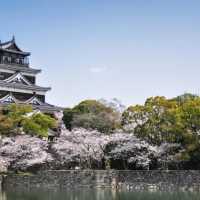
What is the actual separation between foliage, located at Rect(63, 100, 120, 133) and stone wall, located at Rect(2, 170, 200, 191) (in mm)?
9099

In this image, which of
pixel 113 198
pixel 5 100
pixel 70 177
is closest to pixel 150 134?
pixel 70 177

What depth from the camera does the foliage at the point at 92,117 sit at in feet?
126

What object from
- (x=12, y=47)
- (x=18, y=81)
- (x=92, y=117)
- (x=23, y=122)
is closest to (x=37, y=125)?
(x=23, y=122)

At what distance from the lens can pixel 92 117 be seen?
39062 millimetres

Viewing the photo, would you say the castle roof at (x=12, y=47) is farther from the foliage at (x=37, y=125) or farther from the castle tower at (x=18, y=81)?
the foliage at (x=37, y=125)

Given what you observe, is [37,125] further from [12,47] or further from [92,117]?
[12,47]

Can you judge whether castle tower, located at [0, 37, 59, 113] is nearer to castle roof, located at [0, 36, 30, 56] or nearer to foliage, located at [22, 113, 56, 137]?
castle roof, located at [0, 36, 30, 56]

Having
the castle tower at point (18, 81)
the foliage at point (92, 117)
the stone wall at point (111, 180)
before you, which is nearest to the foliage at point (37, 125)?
the stone wall at point (111, 180)

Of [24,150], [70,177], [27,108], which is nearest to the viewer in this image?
[70,177]

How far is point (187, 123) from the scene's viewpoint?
1055 inches

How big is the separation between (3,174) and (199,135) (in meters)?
11.5

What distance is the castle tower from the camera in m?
41.4

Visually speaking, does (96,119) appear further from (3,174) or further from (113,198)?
(113,198)

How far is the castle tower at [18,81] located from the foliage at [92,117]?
4.96ft
